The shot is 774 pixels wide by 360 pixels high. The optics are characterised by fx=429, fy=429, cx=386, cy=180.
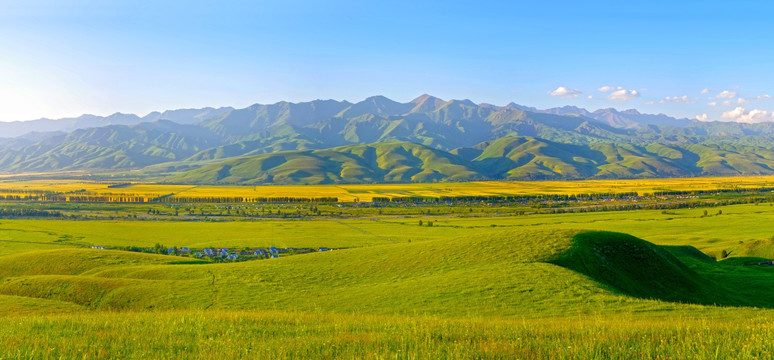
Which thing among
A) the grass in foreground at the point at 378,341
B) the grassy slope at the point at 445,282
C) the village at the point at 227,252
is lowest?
the village at the point at 227,252

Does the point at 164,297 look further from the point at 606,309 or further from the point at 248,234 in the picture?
the point at 248,234

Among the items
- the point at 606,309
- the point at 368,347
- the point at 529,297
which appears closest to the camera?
the point at 368,347

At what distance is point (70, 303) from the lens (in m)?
34.6

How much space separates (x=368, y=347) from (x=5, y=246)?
126850 mm

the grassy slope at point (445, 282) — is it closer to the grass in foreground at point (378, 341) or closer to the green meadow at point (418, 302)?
the green meadow at point (418, 302)

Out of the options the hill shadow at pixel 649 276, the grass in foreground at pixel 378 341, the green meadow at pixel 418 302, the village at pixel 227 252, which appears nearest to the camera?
the grass in foreground at pixel 378 341

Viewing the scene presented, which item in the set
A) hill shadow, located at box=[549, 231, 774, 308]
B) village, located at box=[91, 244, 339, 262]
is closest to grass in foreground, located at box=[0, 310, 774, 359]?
hill shadow, located at box=[549, 231, 774, 308]

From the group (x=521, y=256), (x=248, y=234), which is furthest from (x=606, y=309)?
(x=248, y=234)

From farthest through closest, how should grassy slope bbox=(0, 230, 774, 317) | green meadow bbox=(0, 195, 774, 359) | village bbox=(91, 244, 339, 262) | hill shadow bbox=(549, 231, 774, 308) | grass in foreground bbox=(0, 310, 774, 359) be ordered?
village bbox=(91, 244, 339, 262), hill shadow bbox=(549, 231, 774, 308), grassy slope bbox=(0, 230, 774, 317), green meadow bbox=(0, 195, 774, 359), grass in foreground bbox=(0, 310, 774, 359)

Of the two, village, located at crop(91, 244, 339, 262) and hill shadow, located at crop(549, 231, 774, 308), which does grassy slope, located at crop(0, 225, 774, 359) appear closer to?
hill shadow, located at crop(549, 231, 774, 308)

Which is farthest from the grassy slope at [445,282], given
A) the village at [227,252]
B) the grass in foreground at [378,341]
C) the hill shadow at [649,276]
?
the village at [227,252]

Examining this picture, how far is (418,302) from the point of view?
29.3m

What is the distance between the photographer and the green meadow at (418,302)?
10523 millimetres

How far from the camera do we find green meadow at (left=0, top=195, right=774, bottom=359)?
10.5 m
